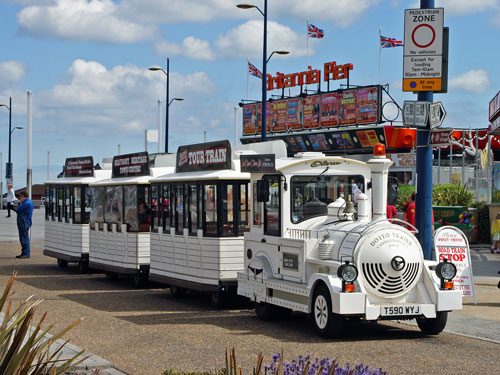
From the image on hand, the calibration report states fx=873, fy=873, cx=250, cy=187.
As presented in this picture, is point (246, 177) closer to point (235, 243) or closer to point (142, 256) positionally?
point (235, 243)

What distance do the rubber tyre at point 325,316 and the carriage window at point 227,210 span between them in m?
3.54

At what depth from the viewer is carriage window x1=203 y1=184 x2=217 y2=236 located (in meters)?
15.0

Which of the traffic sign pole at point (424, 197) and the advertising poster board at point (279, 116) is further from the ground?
the advertising poster board at point (279, 116)

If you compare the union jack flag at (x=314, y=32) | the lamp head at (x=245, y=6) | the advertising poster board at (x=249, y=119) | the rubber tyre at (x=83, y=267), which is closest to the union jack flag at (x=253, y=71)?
the union jack flag at (x=314, y=32)

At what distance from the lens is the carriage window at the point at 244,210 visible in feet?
48.7

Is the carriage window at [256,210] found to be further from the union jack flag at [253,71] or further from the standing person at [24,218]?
the union jack flag at [253,71]

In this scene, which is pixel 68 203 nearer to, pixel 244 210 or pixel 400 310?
pixel 244 210

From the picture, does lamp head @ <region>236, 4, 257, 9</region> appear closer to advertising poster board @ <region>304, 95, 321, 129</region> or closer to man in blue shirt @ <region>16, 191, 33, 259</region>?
man in blue shirt @ <region>16, 191, 33, 259</region>

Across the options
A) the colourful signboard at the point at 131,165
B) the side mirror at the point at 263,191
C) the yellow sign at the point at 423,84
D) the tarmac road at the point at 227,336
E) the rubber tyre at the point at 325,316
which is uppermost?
the yellow sign at the point at 423,84

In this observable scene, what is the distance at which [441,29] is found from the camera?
13484 millimetres

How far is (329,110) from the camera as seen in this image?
6425cm

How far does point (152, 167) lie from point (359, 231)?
9064 millimetres

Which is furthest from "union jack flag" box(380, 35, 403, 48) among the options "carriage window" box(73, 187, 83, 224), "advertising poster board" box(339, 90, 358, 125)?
"carriage window" box(73, 187, 83, 224)

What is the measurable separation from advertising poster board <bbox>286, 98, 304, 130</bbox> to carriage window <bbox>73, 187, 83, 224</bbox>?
45.8m
